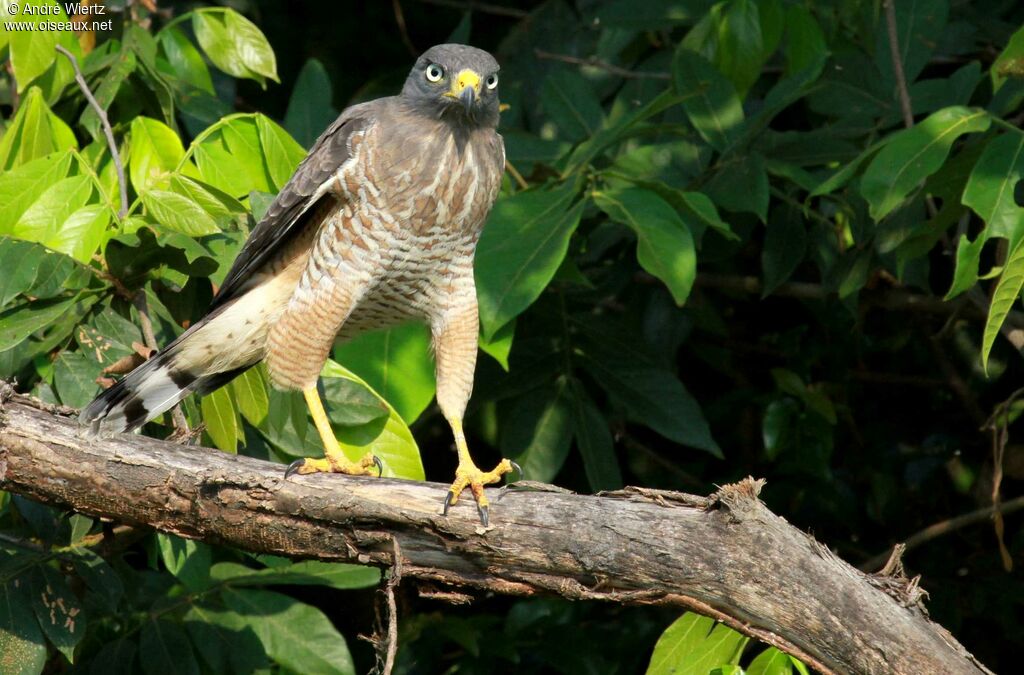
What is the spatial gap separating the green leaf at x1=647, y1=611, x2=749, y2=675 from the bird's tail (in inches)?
63.5

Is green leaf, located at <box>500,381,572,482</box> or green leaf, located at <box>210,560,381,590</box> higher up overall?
green leaf, located at <box>500,381,572,482</box>

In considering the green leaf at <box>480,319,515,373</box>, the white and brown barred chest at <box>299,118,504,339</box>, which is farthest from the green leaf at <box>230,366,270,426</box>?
the green leaf at <box>480,319,515,373</box>

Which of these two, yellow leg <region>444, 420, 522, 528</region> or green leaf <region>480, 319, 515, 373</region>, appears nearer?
yellow leg <region>444, 420, 522, 528</region>

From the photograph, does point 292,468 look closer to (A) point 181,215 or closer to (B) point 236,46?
(A) point 181,215

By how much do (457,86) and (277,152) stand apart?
2.34 ft

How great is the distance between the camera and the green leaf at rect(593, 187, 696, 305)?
Answer: 3.19 m

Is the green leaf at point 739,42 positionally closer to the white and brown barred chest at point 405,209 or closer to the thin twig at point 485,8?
the white and brown barred chest at point 405,209

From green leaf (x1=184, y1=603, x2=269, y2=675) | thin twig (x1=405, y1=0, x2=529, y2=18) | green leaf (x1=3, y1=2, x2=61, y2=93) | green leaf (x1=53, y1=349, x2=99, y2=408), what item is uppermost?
green leaf (x1=3, y1=2, x2=61, y2=93)

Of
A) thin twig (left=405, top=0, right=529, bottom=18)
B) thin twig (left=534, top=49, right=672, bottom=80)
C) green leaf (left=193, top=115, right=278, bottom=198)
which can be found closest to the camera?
green leaf (left=193, top=115, right=278, bottom=198)

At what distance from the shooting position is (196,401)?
365 cm

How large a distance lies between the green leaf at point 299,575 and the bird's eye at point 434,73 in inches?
65.7

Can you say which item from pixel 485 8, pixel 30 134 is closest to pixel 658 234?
pixel 30 134

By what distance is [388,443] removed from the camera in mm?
3584

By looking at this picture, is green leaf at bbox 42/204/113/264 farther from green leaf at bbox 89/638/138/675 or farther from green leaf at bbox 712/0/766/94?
green leaf at bbox 712/0/766/94
